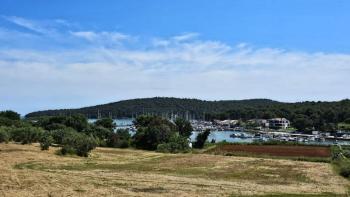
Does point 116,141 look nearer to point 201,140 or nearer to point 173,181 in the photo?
point 201,140

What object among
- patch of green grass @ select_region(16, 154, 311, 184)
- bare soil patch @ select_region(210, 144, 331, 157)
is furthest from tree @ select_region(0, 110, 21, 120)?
patch of green grass @ select_region(16, 154, 311, 184)

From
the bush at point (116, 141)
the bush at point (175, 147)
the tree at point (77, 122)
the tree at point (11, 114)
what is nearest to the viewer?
the bush at point (175, 147)

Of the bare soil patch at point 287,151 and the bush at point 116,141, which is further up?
the bush at point 116,141

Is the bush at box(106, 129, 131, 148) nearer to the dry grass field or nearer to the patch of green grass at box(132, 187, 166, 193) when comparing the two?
the dry grass field

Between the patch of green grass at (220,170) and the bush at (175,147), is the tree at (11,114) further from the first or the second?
the patch of green grass at (220,170)

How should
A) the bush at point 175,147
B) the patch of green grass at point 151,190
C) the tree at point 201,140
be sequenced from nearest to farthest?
the patch of green grass at point 151,190, the bush at point 175,147, the tree at point 201,140

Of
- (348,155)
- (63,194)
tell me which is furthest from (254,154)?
(63,194)

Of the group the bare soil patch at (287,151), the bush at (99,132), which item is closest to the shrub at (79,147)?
the bare soil patch at (287,151)

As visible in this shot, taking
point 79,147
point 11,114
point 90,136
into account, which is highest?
point 11,114

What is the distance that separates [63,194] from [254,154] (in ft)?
203

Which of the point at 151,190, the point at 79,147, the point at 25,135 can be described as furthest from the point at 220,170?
the point at 25,135

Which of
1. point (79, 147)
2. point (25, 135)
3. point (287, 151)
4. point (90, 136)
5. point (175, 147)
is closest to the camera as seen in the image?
point (79, 147)

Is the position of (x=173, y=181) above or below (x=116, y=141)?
below

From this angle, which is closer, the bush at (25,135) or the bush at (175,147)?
the bush at (25,135)
